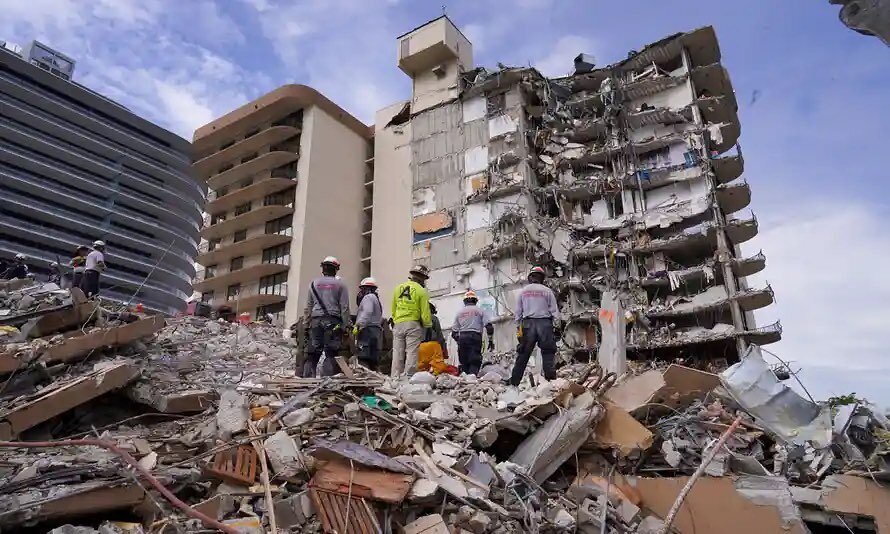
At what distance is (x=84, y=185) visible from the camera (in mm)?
27562

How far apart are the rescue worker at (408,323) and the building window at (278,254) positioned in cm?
2736

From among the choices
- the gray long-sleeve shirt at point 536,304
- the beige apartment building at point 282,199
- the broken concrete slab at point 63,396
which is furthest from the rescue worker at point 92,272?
the beige apartment building at point 282,199

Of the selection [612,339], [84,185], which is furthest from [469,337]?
[84,185]

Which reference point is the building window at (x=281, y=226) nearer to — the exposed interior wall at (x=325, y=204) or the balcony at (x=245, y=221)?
the balcony at (x=245, y=221)

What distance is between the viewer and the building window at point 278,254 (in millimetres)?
34500

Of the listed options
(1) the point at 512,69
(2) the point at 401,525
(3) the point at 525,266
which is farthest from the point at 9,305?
(1) the point at 512,69

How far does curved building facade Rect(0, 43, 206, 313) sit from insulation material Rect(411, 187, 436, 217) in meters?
12.8

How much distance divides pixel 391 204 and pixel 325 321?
29.0 metres

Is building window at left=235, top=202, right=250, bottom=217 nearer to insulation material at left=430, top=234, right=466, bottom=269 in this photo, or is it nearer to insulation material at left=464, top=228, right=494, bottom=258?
insulation material at left=430, top=234, right=466, bottom=269

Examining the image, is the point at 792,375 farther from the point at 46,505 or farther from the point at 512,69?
the point at 512,69

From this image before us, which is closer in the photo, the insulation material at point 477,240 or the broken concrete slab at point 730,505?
the broken concrete slab at point 730,505

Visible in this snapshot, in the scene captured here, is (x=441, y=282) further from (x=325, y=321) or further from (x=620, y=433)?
(x=620, y=433)

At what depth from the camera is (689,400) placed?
640 centimetres

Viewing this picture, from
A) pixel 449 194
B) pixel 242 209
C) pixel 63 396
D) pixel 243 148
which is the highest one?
pixel 243 148
